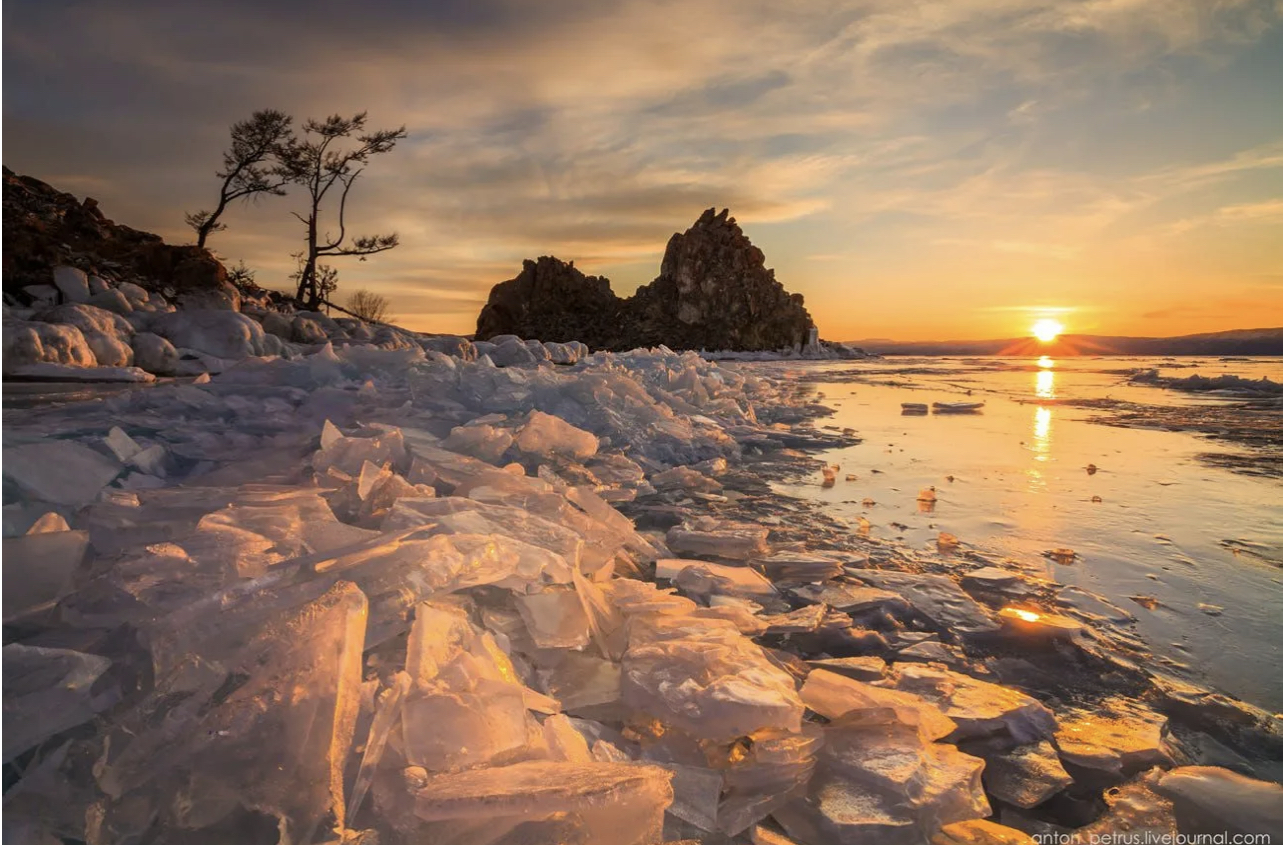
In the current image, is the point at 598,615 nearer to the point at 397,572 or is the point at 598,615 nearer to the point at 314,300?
the point at 397,572

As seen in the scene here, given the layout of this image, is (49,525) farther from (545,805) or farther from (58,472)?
(545,805)

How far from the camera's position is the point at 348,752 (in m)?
0.96

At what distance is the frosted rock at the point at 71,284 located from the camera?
890 cm

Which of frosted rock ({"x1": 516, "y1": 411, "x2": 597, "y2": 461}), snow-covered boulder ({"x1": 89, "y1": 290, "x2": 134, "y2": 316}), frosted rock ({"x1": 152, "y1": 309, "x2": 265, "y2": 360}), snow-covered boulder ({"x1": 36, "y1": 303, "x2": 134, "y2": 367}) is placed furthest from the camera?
snow-covered boulder ({"x1": 89, "y1": 290, "x2": 134, "y2": 316})

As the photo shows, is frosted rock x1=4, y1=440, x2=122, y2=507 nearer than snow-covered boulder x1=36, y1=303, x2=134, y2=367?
Yes

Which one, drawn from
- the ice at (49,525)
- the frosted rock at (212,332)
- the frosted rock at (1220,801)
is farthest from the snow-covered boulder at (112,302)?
the frosted rock at (1220,801)

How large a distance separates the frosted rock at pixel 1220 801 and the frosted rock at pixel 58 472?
267 centimetres

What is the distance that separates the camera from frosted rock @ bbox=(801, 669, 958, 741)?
4.05 feet

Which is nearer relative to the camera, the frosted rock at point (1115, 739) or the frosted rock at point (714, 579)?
the frosted rock at point (1115, 739)

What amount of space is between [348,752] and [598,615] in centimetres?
65

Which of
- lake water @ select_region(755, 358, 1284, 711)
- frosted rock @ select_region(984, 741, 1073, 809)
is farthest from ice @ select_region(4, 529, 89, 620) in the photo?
lake water @ select_region(755, 358, 1284, 711)

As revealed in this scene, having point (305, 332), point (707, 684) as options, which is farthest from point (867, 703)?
point (305, 332)

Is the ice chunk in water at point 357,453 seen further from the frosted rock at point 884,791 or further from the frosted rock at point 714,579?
the frosted rock at point 884,791

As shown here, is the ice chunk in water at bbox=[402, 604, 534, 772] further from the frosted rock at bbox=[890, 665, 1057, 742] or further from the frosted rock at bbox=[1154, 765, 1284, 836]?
the frosted rock at bbox=[1154, 765, 1284, 836]
